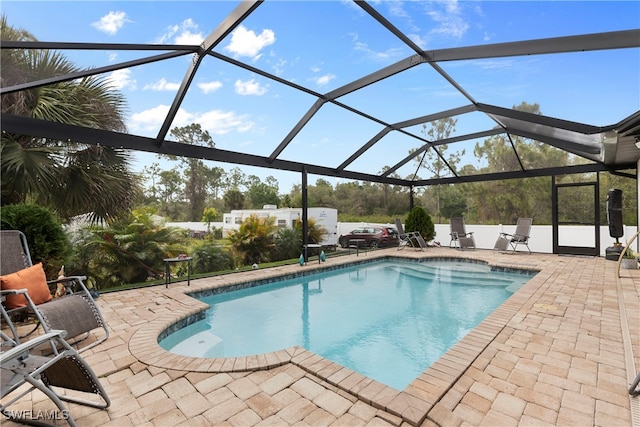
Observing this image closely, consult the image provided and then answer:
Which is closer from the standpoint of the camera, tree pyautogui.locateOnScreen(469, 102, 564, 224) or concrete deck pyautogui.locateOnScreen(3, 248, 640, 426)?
concrete deck pyautogui.locateOnScreen(3, 248, 640, 426)

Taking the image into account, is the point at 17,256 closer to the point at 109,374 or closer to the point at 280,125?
the point at 109,374

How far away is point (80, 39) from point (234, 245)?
5.94 m

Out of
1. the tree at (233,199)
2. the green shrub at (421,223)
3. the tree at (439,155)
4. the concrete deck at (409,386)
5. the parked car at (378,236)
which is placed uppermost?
the tree at (439,155)

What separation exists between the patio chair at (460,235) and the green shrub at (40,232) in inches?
418

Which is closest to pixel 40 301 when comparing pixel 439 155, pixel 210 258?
pixel 210 258

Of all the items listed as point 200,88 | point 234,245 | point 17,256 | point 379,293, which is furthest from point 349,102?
point 17,256

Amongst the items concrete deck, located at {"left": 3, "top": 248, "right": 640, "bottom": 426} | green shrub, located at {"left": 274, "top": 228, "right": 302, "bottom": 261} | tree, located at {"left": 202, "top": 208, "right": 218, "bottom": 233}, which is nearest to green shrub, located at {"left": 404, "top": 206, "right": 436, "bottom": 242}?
green shrub, located at {"left": 274, "top": 228, "right": 302, "bottom": 261}

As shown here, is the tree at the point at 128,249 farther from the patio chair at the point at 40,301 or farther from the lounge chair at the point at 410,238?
the lounge chair at the point at 410,238

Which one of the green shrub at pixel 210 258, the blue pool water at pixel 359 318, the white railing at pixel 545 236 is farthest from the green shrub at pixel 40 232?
the white railing at pixel 545 236

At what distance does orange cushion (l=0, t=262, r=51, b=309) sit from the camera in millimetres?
2881

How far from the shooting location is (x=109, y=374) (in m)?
2.52

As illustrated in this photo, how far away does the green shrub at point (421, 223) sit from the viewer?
11.4 meters

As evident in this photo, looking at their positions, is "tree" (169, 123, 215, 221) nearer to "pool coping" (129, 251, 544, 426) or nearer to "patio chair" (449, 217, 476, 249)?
"patio chair" (449, 217, 476, 249)

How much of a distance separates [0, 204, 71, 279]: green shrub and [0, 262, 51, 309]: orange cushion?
2.80ft
